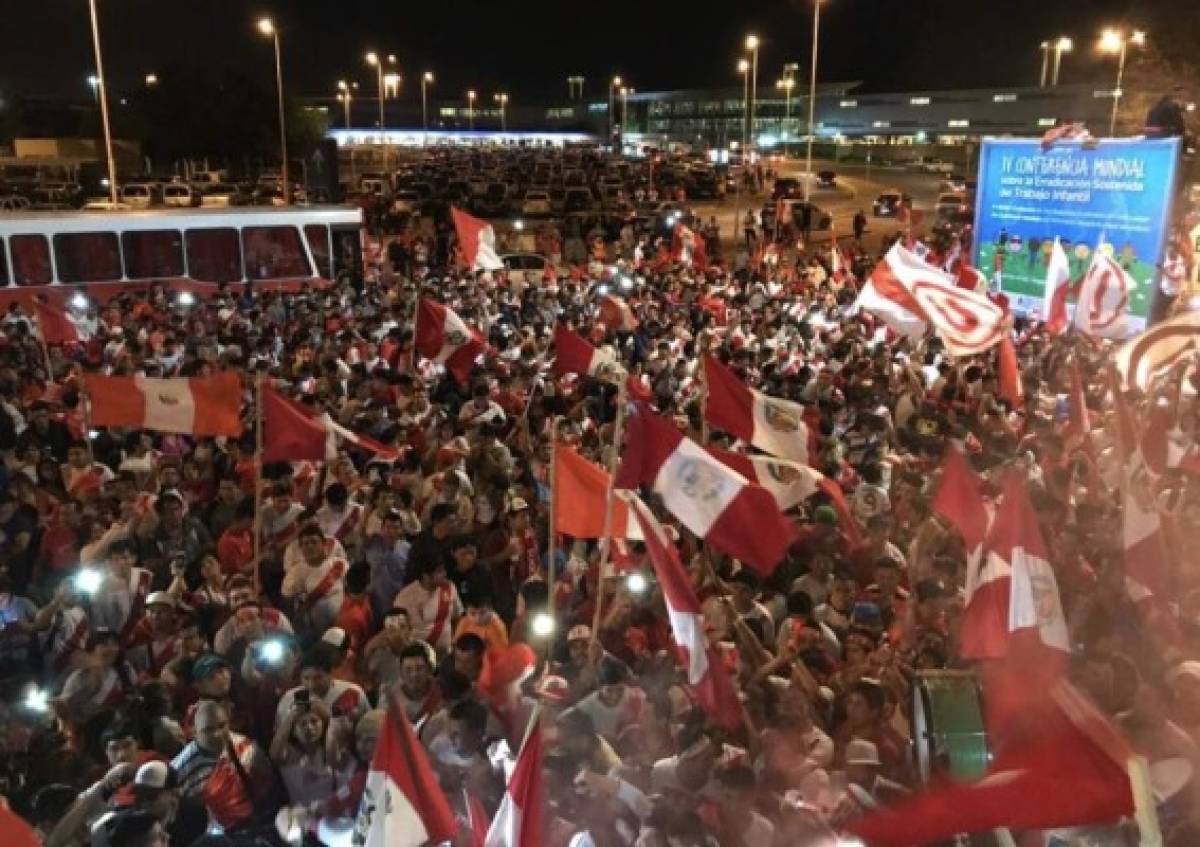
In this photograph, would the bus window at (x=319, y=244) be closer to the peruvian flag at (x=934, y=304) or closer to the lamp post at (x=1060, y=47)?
the peruvian flag at (x=934, y=304)

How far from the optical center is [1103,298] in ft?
39.9

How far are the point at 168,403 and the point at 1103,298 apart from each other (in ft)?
31.6

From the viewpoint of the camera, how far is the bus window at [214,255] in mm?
18797

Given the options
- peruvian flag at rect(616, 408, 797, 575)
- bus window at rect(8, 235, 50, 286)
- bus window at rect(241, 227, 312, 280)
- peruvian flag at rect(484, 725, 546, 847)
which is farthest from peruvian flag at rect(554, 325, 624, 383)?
bus window at rect(8, 235, 50, 286)

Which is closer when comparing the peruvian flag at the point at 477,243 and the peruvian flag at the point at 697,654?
the peruvian flag at the point at 697,654

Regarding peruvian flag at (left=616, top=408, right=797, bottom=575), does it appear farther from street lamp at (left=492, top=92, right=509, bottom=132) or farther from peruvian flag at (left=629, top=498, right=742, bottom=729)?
street lamp at (left=492, top=92, right=509, bottom=132)

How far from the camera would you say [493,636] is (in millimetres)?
6242

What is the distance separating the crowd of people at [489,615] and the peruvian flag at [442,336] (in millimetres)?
506

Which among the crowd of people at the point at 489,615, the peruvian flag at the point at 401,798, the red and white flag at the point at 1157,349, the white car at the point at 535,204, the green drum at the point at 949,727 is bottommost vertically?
the white car at the point at 535,204

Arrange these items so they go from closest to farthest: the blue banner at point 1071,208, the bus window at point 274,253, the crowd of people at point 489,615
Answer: the crowd of people at point 489,615 → the blue banner at point 1071,208 → the bus window at point 274,253

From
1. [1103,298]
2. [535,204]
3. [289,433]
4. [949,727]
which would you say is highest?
[1103,298]

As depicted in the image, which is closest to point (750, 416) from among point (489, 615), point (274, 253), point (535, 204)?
point (489, 615)

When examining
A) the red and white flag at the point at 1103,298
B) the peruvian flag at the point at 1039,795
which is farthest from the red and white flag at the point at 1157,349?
the peruvian flag at the point at 1039,795

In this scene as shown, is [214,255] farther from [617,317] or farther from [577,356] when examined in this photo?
[577,356]
